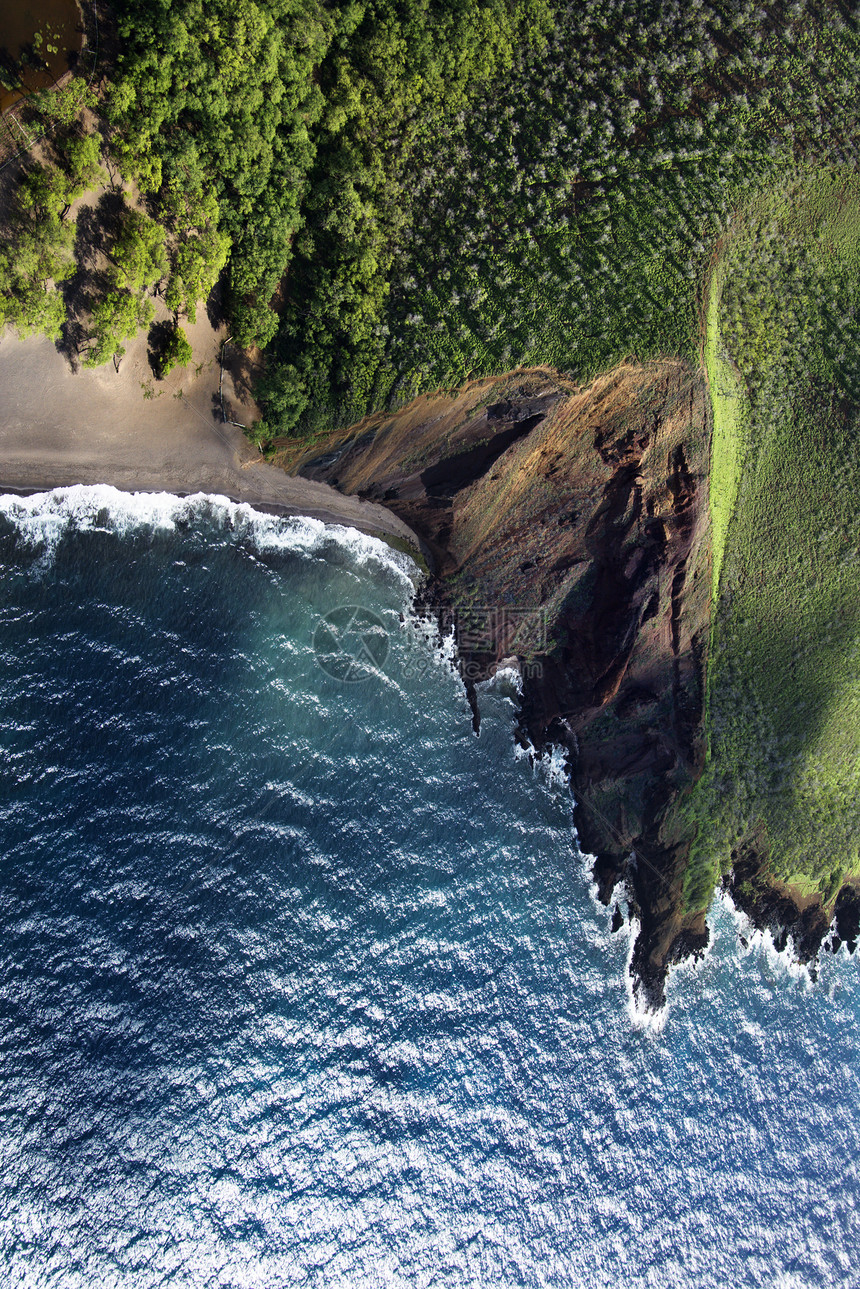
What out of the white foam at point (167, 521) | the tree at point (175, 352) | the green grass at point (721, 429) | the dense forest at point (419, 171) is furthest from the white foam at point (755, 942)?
the tree at point (175, 352)

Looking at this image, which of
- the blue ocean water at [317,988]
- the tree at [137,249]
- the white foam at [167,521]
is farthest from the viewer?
the white foam at [167,521]

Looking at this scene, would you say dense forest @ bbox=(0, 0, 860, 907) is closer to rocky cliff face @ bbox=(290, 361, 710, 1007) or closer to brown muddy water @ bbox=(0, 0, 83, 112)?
brown muddy water @ bbox=(0, 0, 83, 112)

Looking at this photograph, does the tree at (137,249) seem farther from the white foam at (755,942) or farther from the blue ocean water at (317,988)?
the white foam at (755,942)

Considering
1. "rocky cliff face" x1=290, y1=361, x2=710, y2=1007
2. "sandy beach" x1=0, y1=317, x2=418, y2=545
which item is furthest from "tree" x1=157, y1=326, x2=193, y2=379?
"rocky cliff face" x1=290, y1=361, x2=710, y2=1007

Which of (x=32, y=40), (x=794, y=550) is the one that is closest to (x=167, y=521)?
(x=32, y=40)

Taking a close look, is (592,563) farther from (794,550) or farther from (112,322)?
(112,322)
